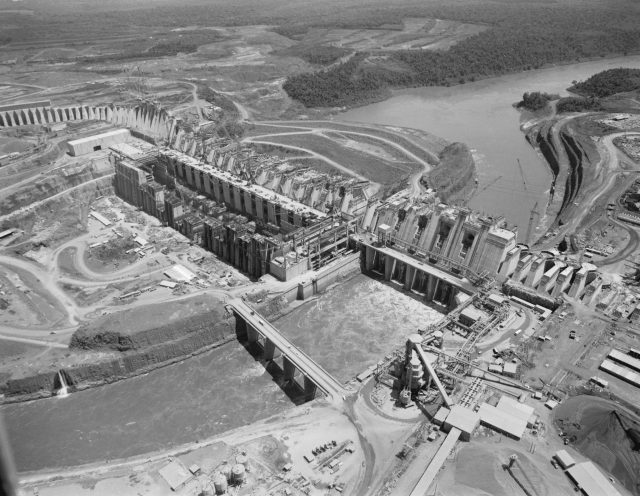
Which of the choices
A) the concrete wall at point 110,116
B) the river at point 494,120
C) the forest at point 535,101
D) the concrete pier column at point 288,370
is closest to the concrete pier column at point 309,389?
the concrete pier column at point 288,370

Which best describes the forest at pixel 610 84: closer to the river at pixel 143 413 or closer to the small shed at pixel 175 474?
the river at pixel 143 413

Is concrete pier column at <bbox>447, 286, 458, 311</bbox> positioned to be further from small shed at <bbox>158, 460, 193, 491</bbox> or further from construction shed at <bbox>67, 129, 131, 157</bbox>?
construction shed at <bbox>67, 129, 131, 157</bbox>

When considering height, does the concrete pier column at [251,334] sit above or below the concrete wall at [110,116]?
below

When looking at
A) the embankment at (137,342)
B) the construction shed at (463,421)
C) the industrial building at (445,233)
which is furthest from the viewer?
the industrial building at (445,233)

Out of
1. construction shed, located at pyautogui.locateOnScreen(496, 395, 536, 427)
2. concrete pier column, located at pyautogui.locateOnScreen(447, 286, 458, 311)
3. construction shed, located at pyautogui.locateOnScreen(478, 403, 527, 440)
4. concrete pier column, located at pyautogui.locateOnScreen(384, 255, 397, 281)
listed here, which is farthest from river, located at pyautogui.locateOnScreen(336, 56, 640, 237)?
construction shed, located at pyautogui.locateOnScreen(478, 403, 527, 440)

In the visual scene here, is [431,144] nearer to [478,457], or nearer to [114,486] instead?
[478,457]

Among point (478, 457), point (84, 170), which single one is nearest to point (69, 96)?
point (84, 170)
